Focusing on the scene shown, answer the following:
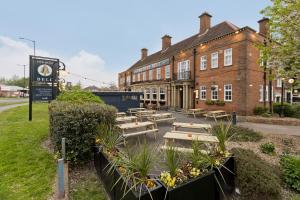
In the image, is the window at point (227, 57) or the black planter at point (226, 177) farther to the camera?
the window at point (227, 57)

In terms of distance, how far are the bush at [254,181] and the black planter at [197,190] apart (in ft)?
2.89

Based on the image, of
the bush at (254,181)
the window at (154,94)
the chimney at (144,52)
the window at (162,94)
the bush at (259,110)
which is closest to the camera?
the bush at (254,181)

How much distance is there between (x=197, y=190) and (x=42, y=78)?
8.80 metres

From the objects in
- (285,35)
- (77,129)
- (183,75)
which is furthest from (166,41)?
(77,129)

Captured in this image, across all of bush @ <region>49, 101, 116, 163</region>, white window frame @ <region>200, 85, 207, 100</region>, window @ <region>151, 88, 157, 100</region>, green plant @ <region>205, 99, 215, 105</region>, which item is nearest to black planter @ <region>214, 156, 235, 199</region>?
bush @ <region>49, 101, 116, 163</region>

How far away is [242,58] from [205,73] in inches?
147

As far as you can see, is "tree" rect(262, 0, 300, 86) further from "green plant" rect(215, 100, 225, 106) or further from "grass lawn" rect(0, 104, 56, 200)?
"grass lawn" rect(0, 104, 56, 200)

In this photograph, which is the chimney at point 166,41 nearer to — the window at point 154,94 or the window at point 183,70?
the window at point 154,94

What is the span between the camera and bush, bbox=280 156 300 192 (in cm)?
380

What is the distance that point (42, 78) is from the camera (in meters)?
8.59

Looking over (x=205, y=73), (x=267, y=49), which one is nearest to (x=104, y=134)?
(x=267, y=49)

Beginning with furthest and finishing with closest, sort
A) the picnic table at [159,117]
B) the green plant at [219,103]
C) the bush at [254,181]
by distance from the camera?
the green plant at [219,103] → the picnic table at [159,117] → the bush at [254,181]

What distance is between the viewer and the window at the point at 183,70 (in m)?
18.7

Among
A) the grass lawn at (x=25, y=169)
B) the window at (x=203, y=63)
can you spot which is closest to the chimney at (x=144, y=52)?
the window at (x=203, y=63)
